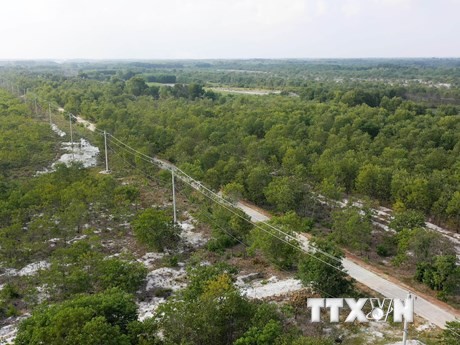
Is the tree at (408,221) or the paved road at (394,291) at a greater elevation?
the tree at (408,221)

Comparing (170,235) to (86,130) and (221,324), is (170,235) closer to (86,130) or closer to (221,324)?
(221,324)

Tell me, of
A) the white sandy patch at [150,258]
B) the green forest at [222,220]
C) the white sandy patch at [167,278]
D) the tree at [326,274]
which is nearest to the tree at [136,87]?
the green forest at [222,220]

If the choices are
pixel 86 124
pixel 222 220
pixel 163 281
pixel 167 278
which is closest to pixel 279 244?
pixel 222 220

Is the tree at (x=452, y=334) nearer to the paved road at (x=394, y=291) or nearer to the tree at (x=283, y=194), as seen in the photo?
the paved road at (x=394, y=291)

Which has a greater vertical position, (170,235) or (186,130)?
(186,130)

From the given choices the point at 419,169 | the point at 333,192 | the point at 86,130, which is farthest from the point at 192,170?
the point at 86,130
